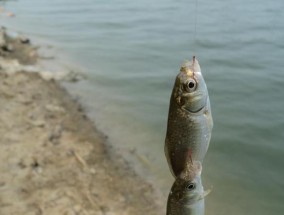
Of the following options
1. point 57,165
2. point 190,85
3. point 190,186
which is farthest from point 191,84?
point 57,165

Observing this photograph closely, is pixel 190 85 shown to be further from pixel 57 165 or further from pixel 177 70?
pixel 177 70

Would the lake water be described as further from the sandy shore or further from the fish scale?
the fish scale

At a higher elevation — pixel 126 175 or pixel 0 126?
pixel 0 126

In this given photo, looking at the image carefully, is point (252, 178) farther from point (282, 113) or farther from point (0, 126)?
point (0, 126)

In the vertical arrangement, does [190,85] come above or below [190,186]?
above

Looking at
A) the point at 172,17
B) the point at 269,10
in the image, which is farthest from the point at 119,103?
the point at 269,10

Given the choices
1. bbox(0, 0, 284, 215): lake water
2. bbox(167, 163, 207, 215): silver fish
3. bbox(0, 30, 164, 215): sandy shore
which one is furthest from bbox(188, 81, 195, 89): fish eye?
bbox(0, 30, 164, 215): sandy shore

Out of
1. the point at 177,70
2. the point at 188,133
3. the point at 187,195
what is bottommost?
→ the point at 177,70
